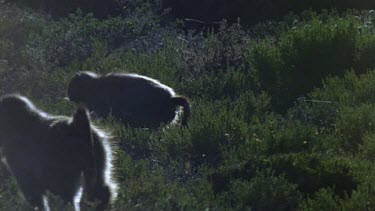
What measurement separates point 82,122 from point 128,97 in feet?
15.4

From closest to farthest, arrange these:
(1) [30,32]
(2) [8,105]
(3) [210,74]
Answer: (2) [8,105], (3) [210,74], (1) [30,32]

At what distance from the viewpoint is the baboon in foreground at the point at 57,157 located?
8922mm

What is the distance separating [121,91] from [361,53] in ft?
9.39

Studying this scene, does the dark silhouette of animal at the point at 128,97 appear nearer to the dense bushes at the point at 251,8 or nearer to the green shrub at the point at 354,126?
the green shrub at the point at 354,126

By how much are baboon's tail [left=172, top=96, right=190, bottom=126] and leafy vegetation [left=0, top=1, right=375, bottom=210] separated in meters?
0.11

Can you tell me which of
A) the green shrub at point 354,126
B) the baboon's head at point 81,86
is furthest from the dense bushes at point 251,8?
the green shrub at point 354,126

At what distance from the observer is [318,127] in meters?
11.0

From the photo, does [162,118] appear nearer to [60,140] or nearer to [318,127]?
[318,127]

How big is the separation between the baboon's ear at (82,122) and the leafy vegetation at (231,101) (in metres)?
0.63

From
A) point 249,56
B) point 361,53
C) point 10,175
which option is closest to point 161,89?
point 249,56

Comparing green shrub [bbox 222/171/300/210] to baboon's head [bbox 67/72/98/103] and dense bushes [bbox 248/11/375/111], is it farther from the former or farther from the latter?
baboon's head [bbox 67/72/98/103]

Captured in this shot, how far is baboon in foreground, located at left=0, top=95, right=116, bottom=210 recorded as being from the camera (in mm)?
8922

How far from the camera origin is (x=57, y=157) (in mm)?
8984

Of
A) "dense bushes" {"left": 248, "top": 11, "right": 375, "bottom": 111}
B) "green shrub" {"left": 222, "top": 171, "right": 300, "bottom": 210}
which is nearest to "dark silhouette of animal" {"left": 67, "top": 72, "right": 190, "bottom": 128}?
"dense bushes" {"left": 248, "top": 11, "right": 375, "bottom": 111}
